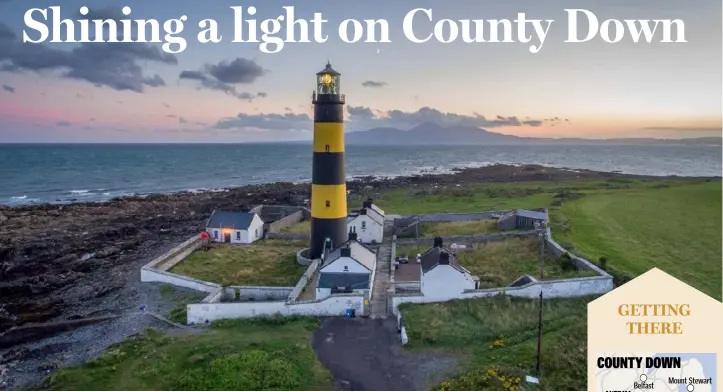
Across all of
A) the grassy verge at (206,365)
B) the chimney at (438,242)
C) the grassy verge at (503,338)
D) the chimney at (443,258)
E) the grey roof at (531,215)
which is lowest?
the grassy verge at (206,365)

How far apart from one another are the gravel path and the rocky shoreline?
10.4 metres

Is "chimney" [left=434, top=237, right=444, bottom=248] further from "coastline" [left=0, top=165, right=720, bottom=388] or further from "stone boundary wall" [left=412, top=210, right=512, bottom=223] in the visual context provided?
"stone boundary wall" [left=412, top=210, right=512, bottom=223]

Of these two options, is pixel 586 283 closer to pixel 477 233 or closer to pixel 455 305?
pixel 455 305

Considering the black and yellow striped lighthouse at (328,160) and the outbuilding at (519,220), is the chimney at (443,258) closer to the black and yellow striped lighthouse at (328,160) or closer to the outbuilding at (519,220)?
the black and yellow striped lighthouse at (328,160)

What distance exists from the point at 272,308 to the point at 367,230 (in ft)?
38.1

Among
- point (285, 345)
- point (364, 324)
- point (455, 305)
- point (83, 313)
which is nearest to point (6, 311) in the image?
point (83, 313)

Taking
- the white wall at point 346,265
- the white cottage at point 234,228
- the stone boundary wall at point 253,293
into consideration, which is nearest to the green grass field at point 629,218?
the white wall at point 346,265

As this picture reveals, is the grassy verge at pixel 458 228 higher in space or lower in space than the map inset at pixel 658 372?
higher

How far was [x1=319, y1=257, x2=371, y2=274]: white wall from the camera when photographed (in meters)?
21.6

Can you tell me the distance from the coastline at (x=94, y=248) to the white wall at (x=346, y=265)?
7218 mm

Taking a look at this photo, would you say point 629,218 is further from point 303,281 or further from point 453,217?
point 303,281

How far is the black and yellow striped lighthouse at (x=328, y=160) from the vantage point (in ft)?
80.1

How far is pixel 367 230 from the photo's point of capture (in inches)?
1183

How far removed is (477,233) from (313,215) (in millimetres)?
10956
